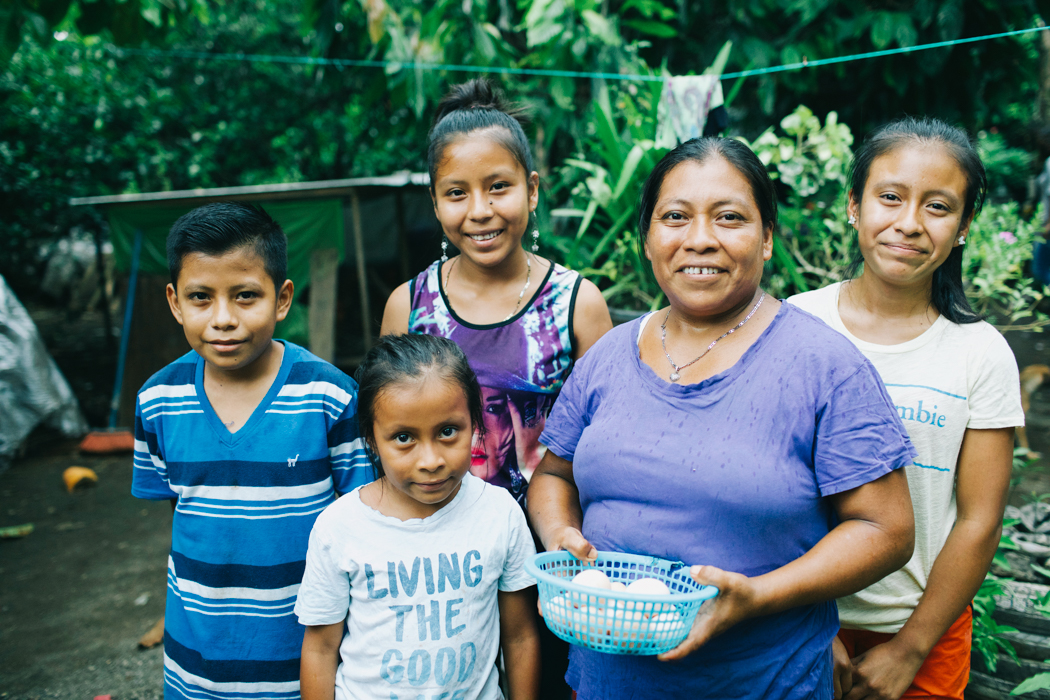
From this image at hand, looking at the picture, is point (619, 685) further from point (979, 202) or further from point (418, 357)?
point (979, 202)

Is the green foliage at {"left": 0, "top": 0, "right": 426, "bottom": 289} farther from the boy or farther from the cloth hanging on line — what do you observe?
the boy

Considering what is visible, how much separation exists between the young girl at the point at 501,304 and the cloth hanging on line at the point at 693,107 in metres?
1.34

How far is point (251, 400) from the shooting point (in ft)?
5.74

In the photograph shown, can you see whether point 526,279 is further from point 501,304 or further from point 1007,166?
point 1007,166

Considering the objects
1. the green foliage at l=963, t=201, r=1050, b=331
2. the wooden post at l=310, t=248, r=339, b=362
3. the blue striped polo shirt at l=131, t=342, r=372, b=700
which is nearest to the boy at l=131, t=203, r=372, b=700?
the blue striped polo shirt at l=131, t=342, r=372, b=700

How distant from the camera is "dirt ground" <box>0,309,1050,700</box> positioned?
124 inches

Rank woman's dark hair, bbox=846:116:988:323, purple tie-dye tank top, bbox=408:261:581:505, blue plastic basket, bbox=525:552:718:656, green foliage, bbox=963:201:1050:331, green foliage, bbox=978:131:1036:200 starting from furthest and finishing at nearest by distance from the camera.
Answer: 1. green foliage, bbox=978:131:1036:200
2. green foliage, bbox=963:201:1050:331
3. purple tie-dye tank top, bbox=408:261:581:505
4. woman's dark hair, bbox=846:116:988:323
5. blue plastic basket, bbox=525:552:718:656

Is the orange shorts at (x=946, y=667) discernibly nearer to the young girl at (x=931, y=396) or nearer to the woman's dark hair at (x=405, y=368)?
the young girl at (x=931, y=396)

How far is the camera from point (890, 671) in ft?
4.83

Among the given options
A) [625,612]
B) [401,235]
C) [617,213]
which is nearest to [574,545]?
[625,612]

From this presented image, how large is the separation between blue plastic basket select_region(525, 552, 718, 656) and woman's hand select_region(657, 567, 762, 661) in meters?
0.01

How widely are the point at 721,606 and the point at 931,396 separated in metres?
0.72

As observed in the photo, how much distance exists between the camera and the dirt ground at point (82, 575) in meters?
3.15

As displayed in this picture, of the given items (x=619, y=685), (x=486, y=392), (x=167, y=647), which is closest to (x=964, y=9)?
(x=486, y=392)
